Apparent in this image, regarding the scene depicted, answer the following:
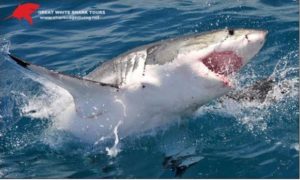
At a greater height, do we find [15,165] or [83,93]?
[83,93]

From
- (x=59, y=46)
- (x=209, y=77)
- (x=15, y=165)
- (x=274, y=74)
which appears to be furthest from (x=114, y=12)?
(x=209, y=77)

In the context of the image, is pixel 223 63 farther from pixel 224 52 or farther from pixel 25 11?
pixel 25 11

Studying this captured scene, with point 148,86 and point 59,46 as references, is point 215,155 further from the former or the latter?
point 59,46

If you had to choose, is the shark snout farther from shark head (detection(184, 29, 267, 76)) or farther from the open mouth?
the open mouth

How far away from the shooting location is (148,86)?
13.4 feet

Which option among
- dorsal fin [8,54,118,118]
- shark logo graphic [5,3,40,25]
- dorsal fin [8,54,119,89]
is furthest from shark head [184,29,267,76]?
shark logo graphic [5,3,40,25]

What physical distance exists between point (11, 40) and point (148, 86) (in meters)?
5.21

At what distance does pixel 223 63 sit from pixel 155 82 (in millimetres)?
641

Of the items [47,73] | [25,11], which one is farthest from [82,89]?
[25,11]

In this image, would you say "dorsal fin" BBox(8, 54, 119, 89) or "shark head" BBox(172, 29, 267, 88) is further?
"dorsal fin" BBox(8, 54, 119, 89)

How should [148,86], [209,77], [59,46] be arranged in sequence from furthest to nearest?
[59,46] → [148,86] → [209,77]

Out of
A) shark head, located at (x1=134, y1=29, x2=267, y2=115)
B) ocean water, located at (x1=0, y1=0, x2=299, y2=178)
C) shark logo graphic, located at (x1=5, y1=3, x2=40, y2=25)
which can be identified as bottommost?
ocean water, located at (x1=0, y1=0, x2=299, y2=178)

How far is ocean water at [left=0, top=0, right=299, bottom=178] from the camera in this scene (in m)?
4.22

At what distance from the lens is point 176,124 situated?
445 centimetres
